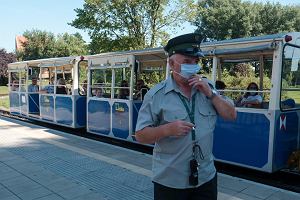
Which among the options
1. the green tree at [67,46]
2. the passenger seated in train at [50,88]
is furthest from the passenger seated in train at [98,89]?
the green tree at [67,46]

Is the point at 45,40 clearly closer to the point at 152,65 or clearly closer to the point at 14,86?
the point at 14,86

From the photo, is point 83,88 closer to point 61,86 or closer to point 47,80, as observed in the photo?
point 61,86

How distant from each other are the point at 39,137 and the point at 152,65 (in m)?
3.73

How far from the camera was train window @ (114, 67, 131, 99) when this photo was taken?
895 cm

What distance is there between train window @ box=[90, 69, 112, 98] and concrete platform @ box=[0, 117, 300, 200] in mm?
1581

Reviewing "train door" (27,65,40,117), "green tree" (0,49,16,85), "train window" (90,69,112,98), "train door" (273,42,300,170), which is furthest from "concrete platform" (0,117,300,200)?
"green tree" (0,49,16,85)

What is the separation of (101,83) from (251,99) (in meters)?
4.92

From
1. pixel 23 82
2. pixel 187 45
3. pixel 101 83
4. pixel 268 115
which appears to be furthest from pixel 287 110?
pixel 23 82

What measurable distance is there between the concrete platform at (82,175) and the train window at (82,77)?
2.65 meters

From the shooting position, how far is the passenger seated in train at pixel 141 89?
888cm

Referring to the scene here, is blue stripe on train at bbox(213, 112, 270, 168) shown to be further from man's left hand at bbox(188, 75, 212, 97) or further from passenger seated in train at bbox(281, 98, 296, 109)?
man's left hand at bbox(188, 75, 212, 97)

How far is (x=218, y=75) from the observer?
7094 millimetres

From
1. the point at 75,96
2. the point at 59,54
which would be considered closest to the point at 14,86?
the point at 75,96

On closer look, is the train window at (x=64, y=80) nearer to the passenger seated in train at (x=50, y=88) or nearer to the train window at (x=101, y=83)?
the passenger seated in train at (x=50, y=88)
